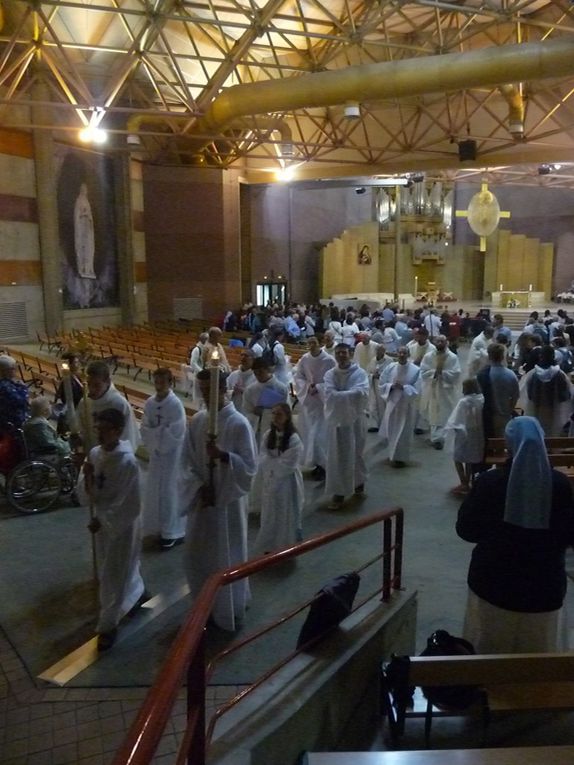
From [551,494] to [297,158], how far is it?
19.8 meters

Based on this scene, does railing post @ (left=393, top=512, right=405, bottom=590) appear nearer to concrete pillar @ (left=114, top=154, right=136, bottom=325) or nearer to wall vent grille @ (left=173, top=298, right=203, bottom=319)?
concrete pillar @ (left=114, top=154, right=136, bottom=325)

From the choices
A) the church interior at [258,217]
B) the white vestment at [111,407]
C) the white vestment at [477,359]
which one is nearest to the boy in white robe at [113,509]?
the church interior at [258,217]

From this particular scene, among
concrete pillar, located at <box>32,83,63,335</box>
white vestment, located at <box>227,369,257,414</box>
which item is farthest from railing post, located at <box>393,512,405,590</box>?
concrete pillar, located at <box>32,83,63,335</box>

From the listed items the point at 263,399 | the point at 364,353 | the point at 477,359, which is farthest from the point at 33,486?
the point at 477,359

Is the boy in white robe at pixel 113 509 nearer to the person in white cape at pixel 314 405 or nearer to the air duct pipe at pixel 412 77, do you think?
the person in white cape at pixel 314 405

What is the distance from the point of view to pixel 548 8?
14.8m

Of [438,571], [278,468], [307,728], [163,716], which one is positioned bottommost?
[438,571]

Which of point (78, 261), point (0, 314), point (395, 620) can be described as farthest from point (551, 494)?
point (78, 261)

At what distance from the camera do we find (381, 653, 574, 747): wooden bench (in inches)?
125

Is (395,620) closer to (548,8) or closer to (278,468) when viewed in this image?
(278,468)

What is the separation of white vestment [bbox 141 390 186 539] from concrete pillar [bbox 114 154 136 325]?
17.5 meters

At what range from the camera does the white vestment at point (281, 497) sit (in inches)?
227

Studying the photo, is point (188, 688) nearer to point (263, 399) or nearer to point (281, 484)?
point (281, 484)

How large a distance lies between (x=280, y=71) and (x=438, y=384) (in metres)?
11.4
